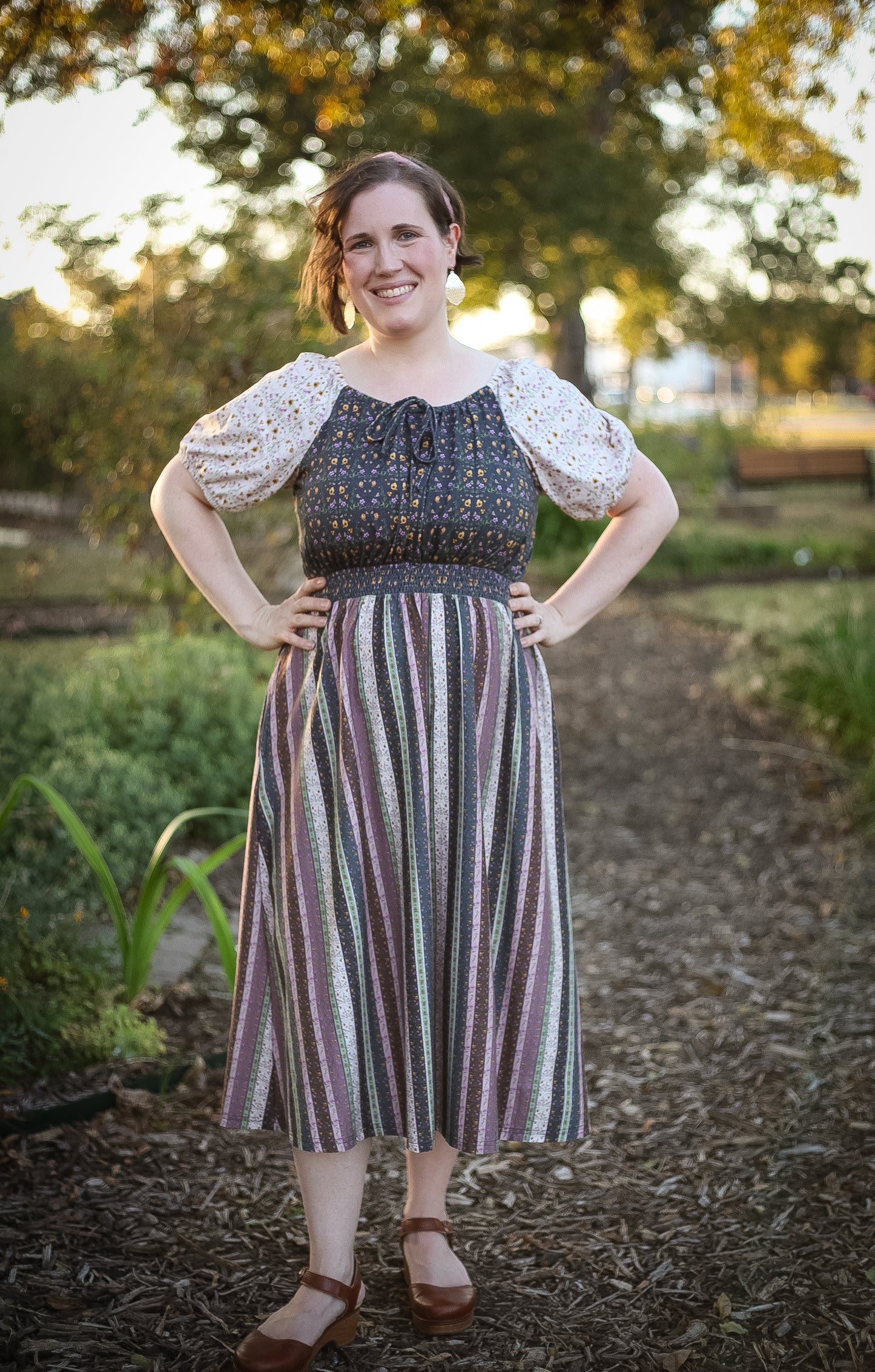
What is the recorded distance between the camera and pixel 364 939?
1.81 m

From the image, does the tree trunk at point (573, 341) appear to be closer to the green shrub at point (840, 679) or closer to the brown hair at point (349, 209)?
the green shrub at point (840, 679)

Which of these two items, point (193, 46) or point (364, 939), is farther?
point (193, 46)

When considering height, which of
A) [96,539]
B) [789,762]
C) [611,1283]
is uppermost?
[96,539]

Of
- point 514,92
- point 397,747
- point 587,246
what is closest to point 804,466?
point 587,246

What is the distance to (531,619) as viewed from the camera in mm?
1895

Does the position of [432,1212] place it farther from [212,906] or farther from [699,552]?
[699,552]

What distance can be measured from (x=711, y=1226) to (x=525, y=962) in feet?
2.59

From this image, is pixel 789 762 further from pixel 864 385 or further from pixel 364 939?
pixel 364 939

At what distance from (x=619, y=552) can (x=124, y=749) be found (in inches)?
96.5

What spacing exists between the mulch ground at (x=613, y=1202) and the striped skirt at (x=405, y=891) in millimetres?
377

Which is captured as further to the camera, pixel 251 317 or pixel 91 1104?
pixel 251 317

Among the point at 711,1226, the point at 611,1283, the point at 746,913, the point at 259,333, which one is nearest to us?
the point at 611,1283

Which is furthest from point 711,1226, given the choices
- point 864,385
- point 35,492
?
point 35,492

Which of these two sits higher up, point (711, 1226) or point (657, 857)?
point (657, 857)
